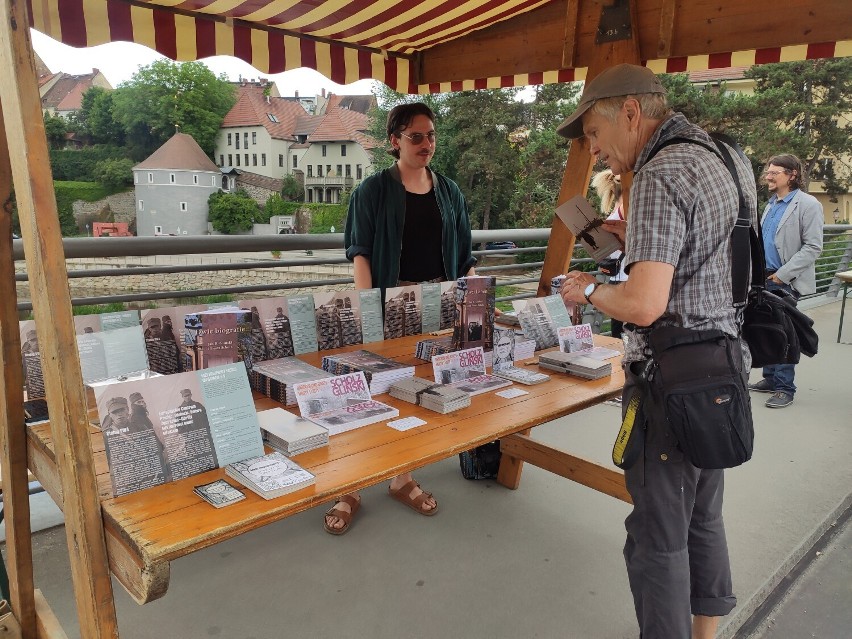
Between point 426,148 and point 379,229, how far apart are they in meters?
0.37

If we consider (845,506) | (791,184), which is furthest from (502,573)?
(791,184)

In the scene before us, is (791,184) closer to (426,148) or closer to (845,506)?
(845,506)

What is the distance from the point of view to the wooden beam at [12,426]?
131 cm

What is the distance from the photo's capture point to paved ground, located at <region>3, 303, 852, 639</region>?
6.13 feet

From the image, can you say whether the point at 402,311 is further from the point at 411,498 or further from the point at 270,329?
the point at 411,498

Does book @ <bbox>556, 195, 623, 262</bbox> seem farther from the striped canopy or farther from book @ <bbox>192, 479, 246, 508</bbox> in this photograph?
book @ <bbox>192, 479, 246, 508</bbox>

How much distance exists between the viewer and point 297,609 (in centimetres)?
191

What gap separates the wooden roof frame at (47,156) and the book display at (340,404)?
1.70 feet

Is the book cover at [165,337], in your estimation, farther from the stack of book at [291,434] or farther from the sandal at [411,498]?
the sandal at [411,498]

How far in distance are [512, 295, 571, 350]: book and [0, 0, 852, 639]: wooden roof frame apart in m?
0.63

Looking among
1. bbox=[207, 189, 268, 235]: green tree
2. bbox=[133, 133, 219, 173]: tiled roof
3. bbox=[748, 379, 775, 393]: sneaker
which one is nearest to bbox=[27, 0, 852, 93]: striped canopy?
bbox=[748, 379, 775, 393]: sneaker

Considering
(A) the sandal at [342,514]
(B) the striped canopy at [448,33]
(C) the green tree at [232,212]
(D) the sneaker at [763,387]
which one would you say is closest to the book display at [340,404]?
(A) the sandal at [342,514]

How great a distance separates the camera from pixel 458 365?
1787mm

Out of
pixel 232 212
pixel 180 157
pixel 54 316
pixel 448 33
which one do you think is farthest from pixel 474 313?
pixel 180 157
